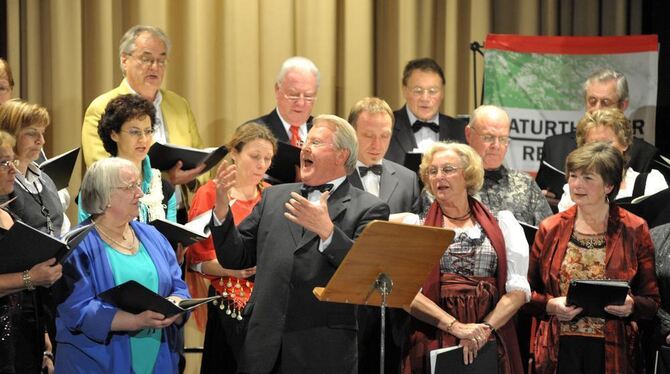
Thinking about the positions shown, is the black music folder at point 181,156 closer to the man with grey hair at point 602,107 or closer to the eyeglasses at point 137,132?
the eyeglasses at point 137,132

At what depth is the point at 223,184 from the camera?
4.25 meters

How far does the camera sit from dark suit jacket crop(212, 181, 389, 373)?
14.4 feet

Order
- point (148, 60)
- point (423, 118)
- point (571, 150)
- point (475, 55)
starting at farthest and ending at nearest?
1. point (475, 55)
2. point (423, 118)
3. point (571, 150)
4. point (148, 60)

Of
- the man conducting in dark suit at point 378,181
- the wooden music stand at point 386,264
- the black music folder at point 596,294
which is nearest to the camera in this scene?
the wooden music stand at point 386,264

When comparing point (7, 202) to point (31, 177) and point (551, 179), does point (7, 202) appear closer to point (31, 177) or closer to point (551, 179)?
point (31, 177)

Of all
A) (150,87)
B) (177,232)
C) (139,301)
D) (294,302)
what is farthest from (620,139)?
(139,301)

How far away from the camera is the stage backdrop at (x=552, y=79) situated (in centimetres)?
705

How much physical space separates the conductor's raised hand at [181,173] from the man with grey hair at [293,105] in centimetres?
59

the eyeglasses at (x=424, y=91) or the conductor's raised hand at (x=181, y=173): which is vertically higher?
the eyeglasses at (x=424, y=91)

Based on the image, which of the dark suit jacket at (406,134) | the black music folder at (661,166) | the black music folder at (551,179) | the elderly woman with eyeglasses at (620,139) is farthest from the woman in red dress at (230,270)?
the black music folder at (661,166)

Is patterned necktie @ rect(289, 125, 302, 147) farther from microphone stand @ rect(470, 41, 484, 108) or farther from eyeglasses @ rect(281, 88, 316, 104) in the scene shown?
microphone stand @ rect(470, 41, 484, 108)

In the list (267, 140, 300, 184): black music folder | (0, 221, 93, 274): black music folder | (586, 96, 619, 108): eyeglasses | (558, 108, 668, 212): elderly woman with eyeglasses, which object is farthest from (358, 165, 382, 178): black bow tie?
(0, 221, 93, 274): black music folder

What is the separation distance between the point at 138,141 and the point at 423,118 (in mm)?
1723

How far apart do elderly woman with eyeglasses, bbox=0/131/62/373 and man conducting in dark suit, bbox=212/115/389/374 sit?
0.76m
